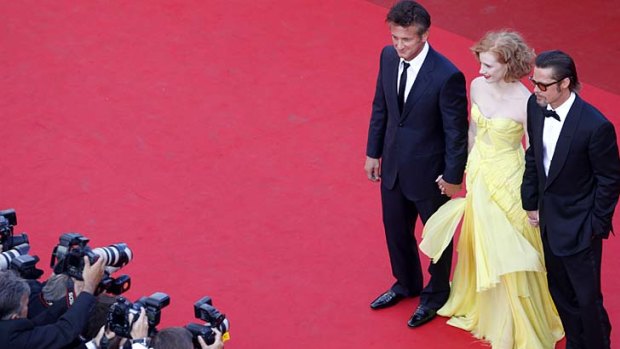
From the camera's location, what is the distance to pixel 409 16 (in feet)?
14.5

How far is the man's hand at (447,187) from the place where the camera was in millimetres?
4594

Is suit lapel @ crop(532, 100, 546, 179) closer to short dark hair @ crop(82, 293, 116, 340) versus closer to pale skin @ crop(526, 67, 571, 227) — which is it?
pale skin @ crop(526, 67, 571, 227)

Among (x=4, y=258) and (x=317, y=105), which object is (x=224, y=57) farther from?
(x=4, y=258)

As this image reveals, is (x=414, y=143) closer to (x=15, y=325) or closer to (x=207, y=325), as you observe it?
(x=207, y=325)

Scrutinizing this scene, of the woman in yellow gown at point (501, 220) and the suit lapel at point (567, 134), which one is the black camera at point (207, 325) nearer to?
the woman in yellow gown at point (501, 220)

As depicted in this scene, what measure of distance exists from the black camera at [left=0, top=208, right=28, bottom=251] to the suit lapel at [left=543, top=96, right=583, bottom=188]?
7.64 ft

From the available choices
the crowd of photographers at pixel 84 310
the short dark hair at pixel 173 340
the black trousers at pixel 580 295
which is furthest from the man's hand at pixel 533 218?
the short dark hair at pixel 173 340

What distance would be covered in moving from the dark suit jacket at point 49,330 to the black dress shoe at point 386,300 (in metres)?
1.55

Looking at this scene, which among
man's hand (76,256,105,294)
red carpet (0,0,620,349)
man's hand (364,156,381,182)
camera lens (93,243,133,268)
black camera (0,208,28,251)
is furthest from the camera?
red carpet (0,0,620,349)

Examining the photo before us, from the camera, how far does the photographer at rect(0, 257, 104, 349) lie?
373 cm

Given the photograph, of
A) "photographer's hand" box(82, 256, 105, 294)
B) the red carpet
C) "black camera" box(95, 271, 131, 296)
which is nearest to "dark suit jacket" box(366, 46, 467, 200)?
the red carpet

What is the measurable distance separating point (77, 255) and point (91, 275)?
101 millimetres

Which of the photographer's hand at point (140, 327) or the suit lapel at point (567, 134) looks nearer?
the photographer's hand at point (140, 327)

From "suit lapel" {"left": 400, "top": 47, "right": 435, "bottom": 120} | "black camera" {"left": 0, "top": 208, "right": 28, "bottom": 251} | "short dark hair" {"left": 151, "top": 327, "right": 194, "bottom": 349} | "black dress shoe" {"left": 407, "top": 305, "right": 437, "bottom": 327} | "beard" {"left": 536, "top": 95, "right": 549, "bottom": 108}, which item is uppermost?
"suit lapel" {"left": 400, "top": 47, "right": 435, "bottom": 120}
